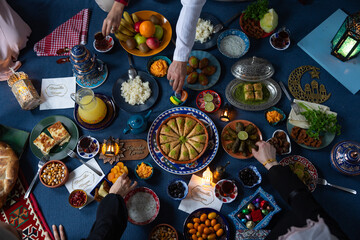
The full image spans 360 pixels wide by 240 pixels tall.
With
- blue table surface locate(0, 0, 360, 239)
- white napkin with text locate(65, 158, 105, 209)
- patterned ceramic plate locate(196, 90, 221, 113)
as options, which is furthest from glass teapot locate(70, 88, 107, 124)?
patterned ceramic plate locate(196, 90, 221, 113)

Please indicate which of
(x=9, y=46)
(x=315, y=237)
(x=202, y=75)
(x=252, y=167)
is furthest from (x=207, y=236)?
(x=9, y=46)

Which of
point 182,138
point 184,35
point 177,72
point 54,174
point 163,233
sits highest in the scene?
point 184,35

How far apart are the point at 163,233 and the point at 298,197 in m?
1.15

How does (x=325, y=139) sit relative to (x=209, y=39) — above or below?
below

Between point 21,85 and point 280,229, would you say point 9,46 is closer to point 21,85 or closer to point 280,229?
point 21,85

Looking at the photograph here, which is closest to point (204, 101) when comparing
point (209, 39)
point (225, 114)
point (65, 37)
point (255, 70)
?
point (225, 114)

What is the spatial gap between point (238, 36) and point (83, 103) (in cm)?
184

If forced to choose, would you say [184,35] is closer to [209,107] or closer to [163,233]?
[209,107]

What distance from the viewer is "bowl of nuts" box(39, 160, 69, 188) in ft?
7.96

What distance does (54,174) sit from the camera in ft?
8.07

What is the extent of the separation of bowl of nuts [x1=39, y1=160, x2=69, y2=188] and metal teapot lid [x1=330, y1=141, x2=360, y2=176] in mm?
2564

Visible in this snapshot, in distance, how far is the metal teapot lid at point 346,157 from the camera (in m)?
2.33

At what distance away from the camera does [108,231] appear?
6.19 feet

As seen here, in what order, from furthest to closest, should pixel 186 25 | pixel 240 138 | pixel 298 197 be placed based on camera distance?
pixel 240 138, pixel 186 25, pixel 298 197
